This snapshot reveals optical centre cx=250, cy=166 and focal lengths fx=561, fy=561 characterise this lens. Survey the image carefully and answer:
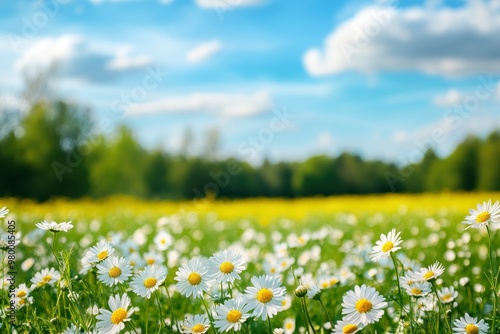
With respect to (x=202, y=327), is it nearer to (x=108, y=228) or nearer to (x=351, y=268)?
(x=351, y=268)

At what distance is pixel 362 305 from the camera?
175 cm

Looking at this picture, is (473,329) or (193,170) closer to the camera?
(473,329)

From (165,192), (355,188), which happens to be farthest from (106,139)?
(355,188)

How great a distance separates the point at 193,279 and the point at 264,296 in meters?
0.27

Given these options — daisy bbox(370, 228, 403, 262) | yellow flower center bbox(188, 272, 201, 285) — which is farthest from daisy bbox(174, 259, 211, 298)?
daisy bbox(370, 228, 403, 262)

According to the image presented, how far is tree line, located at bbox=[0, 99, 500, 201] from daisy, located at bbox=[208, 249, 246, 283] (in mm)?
15913

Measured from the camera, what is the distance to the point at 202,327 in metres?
1.90

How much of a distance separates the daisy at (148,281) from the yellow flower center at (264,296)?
35cm

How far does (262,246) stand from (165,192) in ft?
53.4

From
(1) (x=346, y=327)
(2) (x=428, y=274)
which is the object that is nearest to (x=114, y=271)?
(1) (x=346, y=327)

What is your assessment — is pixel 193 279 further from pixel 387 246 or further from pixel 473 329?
pixel 473 329

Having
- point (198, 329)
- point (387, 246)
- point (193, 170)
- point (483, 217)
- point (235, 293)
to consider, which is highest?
point (483, 217)

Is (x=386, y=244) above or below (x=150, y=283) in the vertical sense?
above

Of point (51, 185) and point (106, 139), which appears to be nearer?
Answer: point (51, 185)
